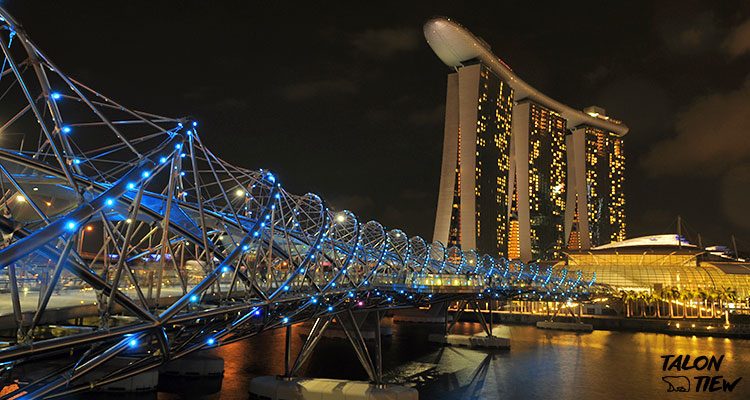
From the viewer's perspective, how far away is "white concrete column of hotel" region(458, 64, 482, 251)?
15100cm

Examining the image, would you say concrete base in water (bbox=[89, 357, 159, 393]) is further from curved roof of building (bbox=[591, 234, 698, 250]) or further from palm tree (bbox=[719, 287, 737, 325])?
curved roof of building (bbox=[591, 234, 698, 250])

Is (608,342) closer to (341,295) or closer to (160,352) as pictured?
(341,295)

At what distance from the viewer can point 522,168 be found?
593ft

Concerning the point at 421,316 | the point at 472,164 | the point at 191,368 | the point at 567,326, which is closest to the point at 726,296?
the point at 567,326

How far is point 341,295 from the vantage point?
1494 inches

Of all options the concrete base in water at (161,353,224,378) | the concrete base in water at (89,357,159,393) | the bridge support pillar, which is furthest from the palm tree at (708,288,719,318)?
the concrete base in water at (89,357,159,393)

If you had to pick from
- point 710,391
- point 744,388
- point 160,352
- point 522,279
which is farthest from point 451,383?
point 522,279

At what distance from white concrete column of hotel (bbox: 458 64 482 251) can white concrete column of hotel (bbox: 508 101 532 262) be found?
3255cm

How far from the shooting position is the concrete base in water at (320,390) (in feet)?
120

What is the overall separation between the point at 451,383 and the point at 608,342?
3495 centimetres

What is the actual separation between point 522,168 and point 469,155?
3485cm

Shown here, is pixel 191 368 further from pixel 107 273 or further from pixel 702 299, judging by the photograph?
pixel 702 299

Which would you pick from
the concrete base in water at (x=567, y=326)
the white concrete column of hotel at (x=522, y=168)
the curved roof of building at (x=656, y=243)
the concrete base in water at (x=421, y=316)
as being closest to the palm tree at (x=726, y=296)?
the concrete base in water at (x=567, y=326)

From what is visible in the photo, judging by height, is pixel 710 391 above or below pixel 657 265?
below
